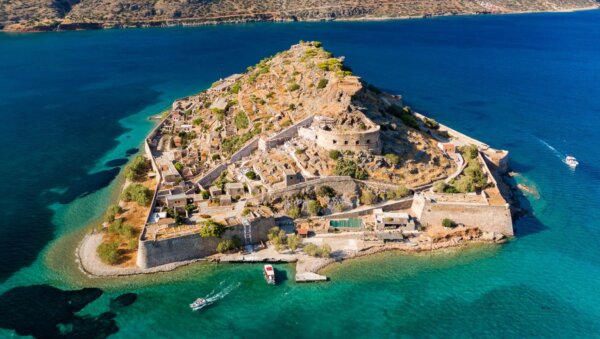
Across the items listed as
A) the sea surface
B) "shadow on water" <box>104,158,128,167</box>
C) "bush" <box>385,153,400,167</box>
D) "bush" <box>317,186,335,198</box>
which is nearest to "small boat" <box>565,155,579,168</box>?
the sea surface

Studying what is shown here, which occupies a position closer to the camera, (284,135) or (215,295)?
(215,295)

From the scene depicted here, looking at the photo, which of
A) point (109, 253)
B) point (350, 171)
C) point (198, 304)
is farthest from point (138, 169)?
point (350, 171)

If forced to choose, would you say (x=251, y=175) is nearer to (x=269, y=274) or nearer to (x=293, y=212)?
(x=293, y=212)

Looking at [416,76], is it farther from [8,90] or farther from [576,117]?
[8,90]

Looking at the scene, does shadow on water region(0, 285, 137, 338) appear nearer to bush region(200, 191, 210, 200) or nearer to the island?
the island

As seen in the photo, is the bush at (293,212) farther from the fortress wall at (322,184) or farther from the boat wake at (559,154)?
the boat wake at (559,154)
